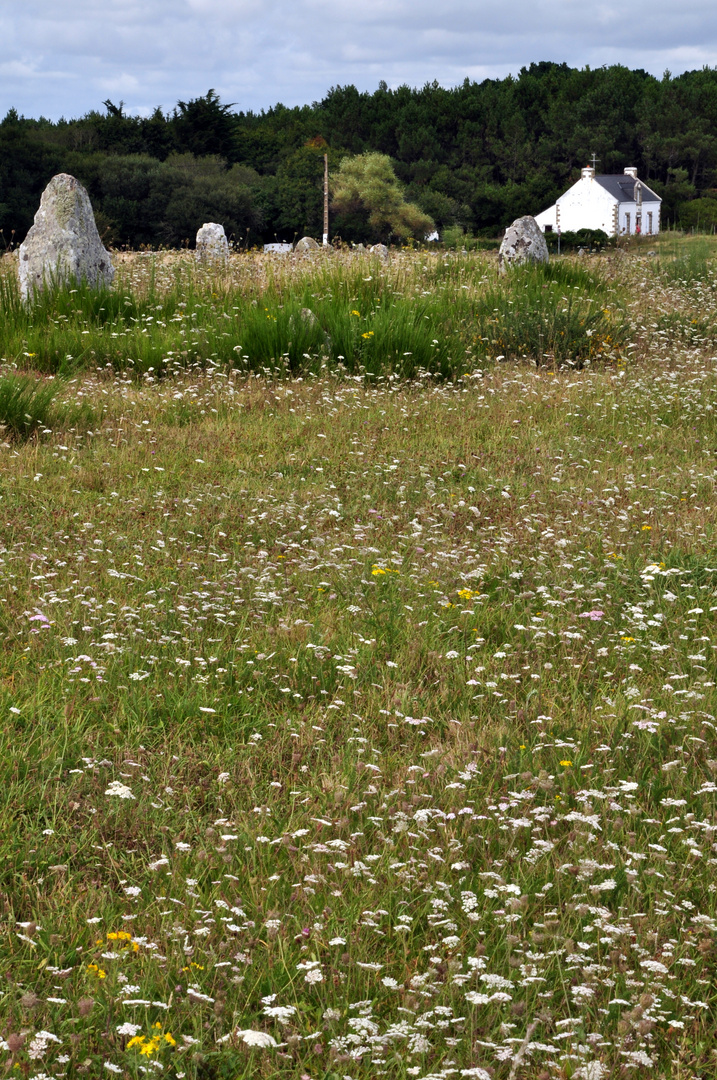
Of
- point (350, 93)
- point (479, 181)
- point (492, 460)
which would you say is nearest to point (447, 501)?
point (492, 460)

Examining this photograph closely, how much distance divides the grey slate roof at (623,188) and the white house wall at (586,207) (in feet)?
2.38

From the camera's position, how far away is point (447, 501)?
666cm

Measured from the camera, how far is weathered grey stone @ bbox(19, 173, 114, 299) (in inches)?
501

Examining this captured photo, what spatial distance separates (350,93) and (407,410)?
100320 millimetres

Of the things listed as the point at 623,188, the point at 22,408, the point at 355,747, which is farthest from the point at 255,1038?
the point at 623,188

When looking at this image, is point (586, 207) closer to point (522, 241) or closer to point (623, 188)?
point (623, 188)

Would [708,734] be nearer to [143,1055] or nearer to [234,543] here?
[143,1055]

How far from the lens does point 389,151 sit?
9212 centimetres

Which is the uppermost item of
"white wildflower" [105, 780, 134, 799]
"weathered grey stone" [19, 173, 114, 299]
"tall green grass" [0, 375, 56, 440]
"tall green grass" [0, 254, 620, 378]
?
"weathered grey stone" [19, 173, 114, 299]

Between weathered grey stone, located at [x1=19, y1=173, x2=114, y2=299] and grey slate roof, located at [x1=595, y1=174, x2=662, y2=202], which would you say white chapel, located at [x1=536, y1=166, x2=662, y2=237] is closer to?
grey slate roof, located at [x1=595, y1=174, x2=662, y2=202]

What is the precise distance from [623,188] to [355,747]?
73.7 m

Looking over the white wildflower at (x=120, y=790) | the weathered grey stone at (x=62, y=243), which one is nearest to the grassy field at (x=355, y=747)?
the white wildflower at (x=120, y=790)

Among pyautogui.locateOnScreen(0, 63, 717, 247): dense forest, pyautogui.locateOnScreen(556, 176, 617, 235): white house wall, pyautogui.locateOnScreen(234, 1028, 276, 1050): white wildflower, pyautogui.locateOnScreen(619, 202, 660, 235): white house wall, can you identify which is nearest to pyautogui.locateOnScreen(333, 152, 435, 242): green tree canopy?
pyautogui.locateOnScreen(0, 63, 717, 247): dense forest

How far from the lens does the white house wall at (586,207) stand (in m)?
66.9
